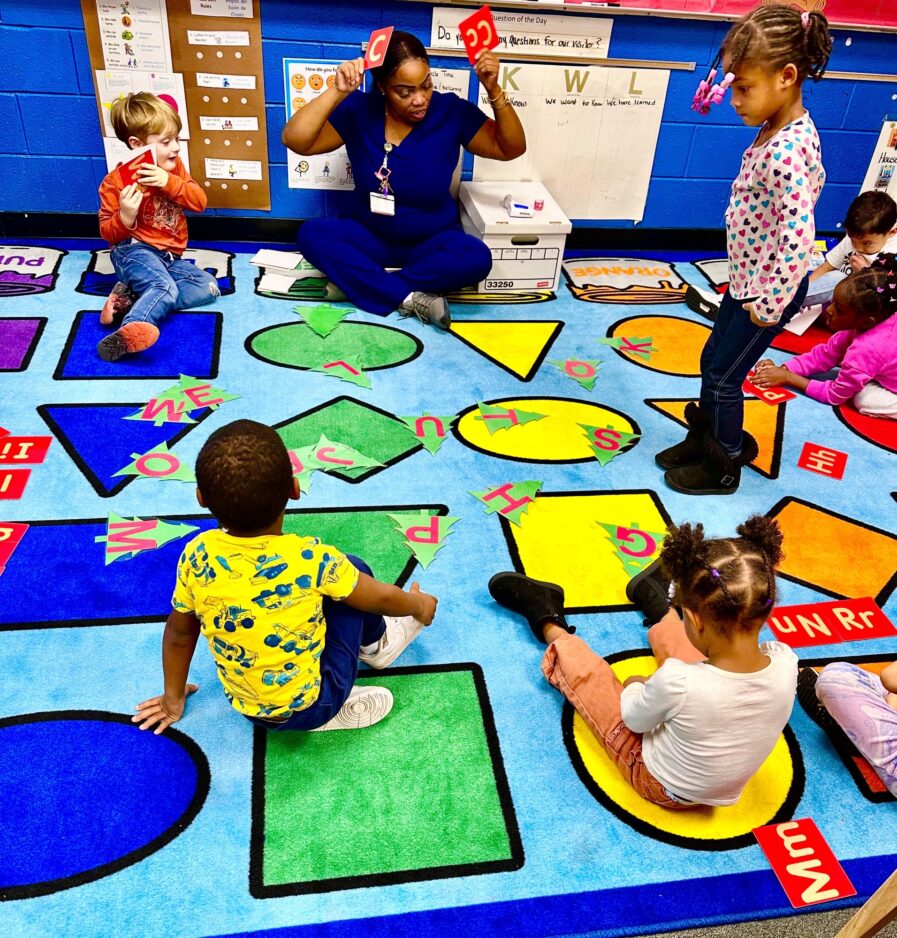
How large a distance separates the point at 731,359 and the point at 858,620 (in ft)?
2.25

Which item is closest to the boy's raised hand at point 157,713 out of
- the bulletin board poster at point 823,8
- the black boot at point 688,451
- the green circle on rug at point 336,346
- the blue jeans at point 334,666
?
the blue jeans at point 334,666

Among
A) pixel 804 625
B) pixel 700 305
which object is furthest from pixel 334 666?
pixel 700 305

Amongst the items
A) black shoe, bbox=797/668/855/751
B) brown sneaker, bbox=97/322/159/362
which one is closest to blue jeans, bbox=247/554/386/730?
black shoe, bbox=797/668/855/751

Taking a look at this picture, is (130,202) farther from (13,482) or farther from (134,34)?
(13,482)

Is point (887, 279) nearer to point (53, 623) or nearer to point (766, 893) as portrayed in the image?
point (766, 893)

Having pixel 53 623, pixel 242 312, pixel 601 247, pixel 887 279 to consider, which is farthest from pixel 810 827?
pixel 601 247

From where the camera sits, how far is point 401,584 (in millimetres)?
1766

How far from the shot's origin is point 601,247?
358 cm

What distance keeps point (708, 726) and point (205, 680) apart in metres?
0.92

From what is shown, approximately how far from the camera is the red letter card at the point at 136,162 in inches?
104

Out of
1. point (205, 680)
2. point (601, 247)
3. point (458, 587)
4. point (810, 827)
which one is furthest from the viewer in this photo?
point (601, 247)

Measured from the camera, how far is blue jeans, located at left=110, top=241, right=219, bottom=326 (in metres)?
2.64

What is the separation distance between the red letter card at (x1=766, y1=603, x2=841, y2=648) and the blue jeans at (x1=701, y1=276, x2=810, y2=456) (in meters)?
0.49

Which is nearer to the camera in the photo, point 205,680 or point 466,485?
point 205,680
